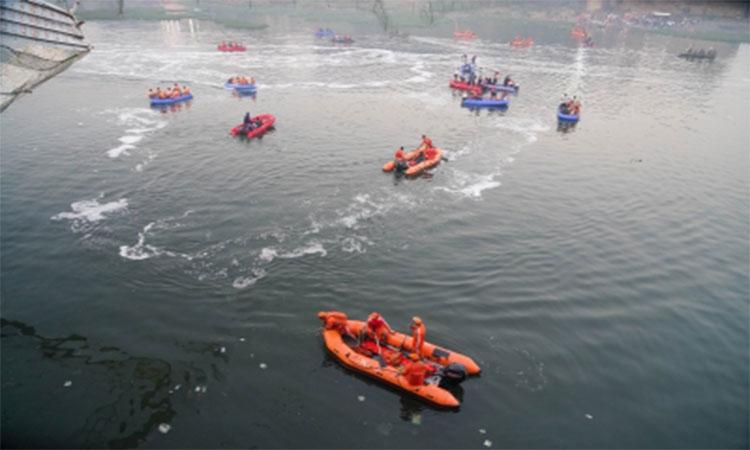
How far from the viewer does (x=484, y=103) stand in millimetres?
49406

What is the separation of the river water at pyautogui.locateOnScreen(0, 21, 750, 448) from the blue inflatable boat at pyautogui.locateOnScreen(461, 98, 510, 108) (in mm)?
3856

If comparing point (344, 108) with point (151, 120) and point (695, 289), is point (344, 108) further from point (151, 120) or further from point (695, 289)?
point (695, 289)

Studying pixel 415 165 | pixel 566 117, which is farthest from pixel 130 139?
pixel 566 117

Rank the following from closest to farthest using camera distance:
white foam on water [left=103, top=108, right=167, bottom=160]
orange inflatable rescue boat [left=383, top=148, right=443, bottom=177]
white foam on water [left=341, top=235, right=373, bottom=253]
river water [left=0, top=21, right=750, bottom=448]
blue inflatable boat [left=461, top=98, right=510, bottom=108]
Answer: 1. river water [left=0, top=21, right=750, bottom=448]
2. white foam on water [left=341, top=235, right=373, bottom=253]
3. orange inflatable rescue boat [left=383, top=148, right=443, bottom=177]
4. white foam on water [left=103, top=108, right=167, bottom=160]
5. blue inflatable boat [left=461, top=98, right=510, bottom=108]

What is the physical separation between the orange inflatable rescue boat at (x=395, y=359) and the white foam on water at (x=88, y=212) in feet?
51.8

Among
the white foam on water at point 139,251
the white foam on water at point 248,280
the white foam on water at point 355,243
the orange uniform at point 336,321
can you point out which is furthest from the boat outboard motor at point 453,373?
the white foam on water at point 139,251

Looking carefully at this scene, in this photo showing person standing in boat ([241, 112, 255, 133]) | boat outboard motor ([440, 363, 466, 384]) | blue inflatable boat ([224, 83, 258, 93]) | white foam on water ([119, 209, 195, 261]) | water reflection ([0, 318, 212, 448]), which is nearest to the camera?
water reflection ([0, 318, 212, 448])

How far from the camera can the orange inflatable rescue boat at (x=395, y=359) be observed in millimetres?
15742

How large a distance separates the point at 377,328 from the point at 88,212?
19.2m

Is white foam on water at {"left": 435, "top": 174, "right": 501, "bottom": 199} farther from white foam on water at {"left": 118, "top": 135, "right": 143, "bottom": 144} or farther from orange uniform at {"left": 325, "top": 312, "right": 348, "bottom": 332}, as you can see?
white foam on water at {"left": 118, "top": 135, "right": 143, "bottom": 144}

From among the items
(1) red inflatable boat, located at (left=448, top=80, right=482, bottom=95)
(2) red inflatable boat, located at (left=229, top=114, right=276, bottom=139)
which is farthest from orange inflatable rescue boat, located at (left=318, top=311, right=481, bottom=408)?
(1) red inflatable boat, located at (left=448, top=80, right=482, bottom=95)

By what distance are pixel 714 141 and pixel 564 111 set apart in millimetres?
13925

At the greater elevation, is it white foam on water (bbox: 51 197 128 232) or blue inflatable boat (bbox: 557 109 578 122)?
blue inflatable boat (bbox: 557 109 578 122)

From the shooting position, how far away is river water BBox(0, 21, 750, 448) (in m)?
15.2
